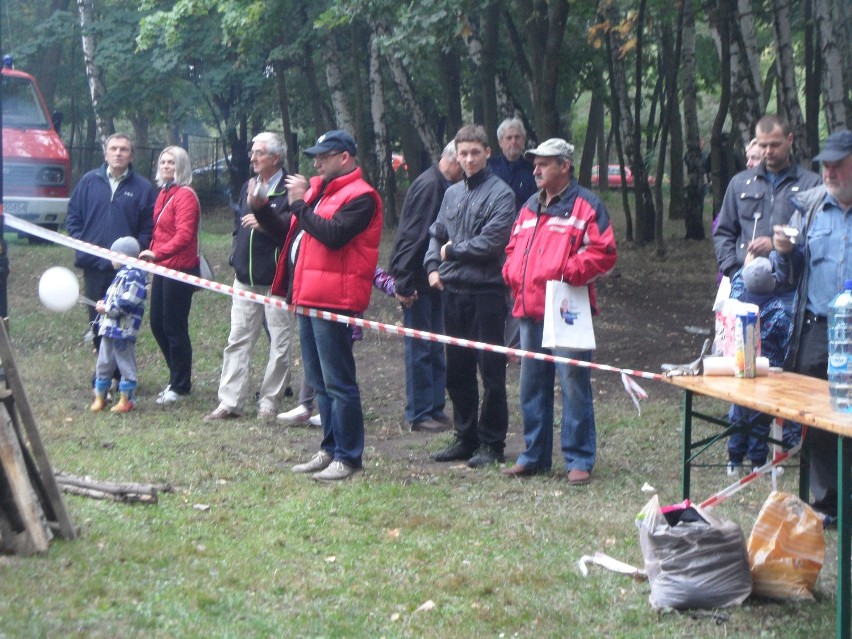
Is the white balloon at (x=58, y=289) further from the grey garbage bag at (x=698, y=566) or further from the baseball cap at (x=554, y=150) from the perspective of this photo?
the grey garbage bag at (x=698, y=566)

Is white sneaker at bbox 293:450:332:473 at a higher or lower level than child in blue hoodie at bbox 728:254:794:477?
lower

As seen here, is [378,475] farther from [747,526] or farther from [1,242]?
[1,242]

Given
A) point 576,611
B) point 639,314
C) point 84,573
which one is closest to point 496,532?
point 576,611

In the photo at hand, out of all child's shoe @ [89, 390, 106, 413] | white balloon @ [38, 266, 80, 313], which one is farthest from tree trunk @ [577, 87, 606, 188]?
white balloon @ [38, 266, 80, 313]

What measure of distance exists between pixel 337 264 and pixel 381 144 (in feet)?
55.7

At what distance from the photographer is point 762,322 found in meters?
7.11

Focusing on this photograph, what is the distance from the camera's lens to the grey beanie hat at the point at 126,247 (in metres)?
9.65

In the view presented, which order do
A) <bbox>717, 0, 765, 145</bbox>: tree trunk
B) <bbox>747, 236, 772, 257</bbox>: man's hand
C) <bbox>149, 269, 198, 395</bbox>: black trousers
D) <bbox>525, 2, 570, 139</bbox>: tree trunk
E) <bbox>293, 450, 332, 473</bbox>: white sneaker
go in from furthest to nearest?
<bbox>525, 2, 570, 139</bbox>: tree trunk → <bbox>717, 0, 765, 145</bbox>: tree trunk → <bbox>149, 269, 198, 395</bbox>: black trousers → <bbox>293, 450, 332, 473</bbox>: white sneaker → <bbox>747, 236, 772, 257</bbox>: man's hand

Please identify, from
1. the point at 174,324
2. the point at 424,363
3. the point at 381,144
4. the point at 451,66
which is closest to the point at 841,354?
the point at 424,363

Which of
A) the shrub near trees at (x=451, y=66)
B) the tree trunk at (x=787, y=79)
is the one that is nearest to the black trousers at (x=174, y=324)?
the shrub near trees at (x=451, y=66)

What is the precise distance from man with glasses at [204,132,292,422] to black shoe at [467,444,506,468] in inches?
84.9

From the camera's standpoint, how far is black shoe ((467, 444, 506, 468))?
7886 mm

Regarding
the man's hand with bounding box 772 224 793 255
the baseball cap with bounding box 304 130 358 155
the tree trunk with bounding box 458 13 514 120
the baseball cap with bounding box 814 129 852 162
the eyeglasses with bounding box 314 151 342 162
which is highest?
the tree trunk with bounding box 458 13 514 120

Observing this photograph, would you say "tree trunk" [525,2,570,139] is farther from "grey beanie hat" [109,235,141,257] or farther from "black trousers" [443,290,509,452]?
"black trousers" [443,290,509,452]
